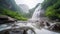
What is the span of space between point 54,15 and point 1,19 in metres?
9.35

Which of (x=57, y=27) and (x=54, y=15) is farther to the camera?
(x=54, y=15)

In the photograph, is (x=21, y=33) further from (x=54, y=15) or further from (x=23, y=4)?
(x=23, y=4)

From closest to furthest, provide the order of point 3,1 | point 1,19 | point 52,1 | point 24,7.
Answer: point 1,19
point 52,1
point 3,1
point 24,7

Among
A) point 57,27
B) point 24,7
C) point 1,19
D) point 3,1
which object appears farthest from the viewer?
point 24,7

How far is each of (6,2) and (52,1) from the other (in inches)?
627

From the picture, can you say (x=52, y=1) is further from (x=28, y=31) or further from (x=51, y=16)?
(x=28, y=31)

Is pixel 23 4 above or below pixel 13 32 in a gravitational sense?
above

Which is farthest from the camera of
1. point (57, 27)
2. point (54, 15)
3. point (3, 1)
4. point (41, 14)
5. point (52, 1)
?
point (3, 1)

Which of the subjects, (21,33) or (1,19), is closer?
(21,33)

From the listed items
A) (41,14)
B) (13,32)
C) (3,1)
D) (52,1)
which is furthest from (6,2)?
(13,32)

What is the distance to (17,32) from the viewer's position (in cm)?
815

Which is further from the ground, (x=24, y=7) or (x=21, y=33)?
(x=24, y=7)

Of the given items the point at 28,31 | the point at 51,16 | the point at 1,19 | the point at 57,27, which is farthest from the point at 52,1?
the point at 28,31

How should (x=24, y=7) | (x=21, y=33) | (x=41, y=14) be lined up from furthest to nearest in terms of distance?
(x=24, y=7)
(x=41, y=14)
(x=21, y=33)
